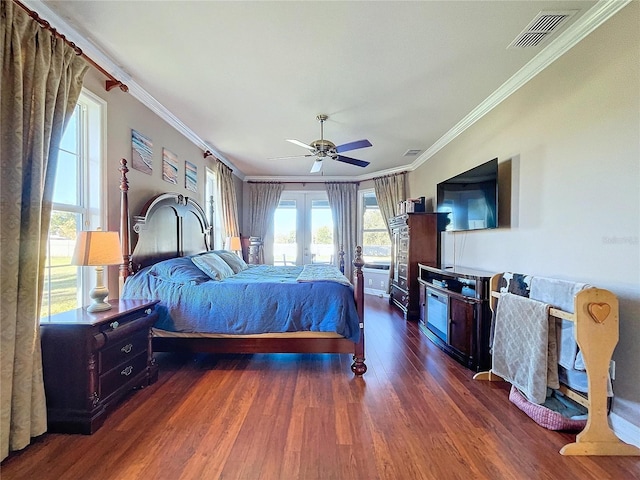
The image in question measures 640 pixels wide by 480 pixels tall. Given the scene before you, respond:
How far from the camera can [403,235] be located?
4.75 meters

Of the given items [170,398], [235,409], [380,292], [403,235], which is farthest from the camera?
[380,292]

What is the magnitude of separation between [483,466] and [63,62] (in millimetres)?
3526

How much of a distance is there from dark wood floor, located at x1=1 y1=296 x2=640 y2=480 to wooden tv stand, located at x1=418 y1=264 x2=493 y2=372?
229 millimetres

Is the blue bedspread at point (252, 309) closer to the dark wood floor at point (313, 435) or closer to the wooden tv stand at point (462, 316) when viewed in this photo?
the dark wood floor at point (313, 435)

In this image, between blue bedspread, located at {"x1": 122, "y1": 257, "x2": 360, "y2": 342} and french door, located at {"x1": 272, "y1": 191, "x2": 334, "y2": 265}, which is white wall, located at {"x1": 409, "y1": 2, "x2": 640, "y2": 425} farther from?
french door, located at {"x1": 272, "y1": 191, "x2": 334, "y2": 265}

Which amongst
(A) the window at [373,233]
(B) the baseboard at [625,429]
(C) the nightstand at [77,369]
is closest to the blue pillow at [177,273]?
(C) the nightstand at [77,369]

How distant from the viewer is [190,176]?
411 cm

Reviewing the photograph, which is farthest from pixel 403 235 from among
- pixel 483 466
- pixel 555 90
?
pixel 483 466

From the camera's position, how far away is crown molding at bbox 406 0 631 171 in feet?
6.00

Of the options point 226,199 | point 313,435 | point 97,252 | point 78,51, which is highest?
point 78,51

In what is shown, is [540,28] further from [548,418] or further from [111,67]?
[111,67]

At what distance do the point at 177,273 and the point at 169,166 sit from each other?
1569mm

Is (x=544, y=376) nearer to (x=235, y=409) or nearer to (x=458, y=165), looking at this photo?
(x=235, y=409)

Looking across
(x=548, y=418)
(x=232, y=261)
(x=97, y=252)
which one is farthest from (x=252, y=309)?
(x=548, y=418)
